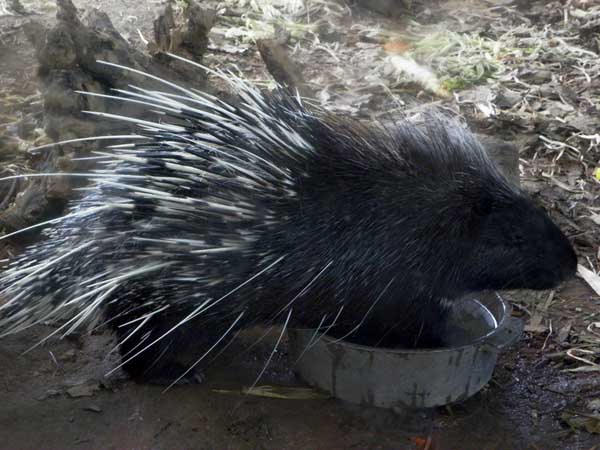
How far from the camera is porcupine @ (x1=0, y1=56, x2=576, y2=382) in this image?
2701 millimetres

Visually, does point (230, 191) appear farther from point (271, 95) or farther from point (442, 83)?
point (442, 83)

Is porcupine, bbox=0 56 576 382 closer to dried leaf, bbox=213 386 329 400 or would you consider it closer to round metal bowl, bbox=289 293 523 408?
round metal bowl, bbox=289 293 523 408

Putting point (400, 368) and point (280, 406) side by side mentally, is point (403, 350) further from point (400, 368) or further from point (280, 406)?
point (280, 406)

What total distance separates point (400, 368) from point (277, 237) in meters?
0.62

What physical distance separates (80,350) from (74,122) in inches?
43.0

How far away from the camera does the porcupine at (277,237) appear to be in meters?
2.70

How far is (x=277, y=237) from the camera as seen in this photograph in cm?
272

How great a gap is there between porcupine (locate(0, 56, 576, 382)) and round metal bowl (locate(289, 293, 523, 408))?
0.10 meters

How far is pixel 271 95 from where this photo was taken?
3.04m

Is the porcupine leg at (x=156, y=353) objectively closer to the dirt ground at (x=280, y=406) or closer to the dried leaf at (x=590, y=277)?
the dirt ground at (x=280, y=406)

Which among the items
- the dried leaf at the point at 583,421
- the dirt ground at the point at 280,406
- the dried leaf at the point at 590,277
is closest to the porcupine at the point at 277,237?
the dirt ground at the point at 280,406

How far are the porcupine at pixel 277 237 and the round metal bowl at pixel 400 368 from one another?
0.34ft

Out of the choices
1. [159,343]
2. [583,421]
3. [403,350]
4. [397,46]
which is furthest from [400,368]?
[397,46]

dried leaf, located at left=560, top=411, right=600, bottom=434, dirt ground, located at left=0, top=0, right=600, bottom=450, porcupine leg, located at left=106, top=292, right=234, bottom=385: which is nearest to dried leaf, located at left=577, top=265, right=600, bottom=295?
dirt ground, located at left=0, top=0, right=600, bottom=450
